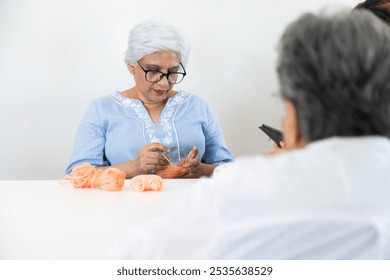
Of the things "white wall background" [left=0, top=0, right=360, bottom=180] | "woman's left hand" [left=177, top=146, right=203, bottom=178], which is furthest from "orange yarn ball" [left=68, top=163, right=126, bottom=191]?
"white wall background" [left=0, top=0, right=360, bottom=180]

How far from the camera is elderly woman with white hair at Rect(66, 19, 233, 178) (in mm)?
2418

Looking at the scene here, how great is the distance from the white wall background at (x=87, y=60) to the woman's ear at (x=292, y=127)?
1983 millimetres

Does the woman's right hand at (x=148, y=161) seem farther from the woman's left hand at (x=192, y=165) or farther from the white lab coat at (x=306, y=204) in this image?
the white lab coat at (x=306, y=204)

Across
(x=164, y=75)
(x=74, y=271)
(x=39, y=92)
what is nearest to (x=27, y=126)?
(x=39, y=92)

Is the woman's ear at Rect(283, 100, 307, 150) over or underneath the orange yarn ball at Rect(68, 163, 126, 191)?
over

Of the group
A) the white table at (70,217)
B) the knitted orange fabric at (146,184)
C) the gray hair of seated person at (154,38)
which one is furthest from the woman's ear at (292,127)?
the gray hair of seated person at (154,38)

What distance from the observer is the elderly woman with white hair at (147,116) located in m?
2.42

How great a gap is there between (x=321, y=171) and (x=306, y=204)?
0.06m

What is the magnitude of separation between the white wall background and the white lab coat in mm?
2078

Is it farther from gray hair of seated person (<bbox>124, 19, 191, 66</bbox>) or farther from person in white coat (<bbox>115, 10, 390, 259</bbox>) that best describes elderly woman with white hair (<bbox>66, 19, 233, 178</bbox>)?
person in white coat (<bbox>115, 10, 390, 259</bbox>)

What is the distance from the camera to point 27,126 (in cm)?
304

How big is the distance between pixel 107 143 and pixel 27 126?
796 mm

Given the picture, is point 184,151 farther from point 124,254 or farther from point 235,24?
point 124,254

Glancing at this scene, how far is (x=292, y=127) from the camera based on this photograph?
96cm
